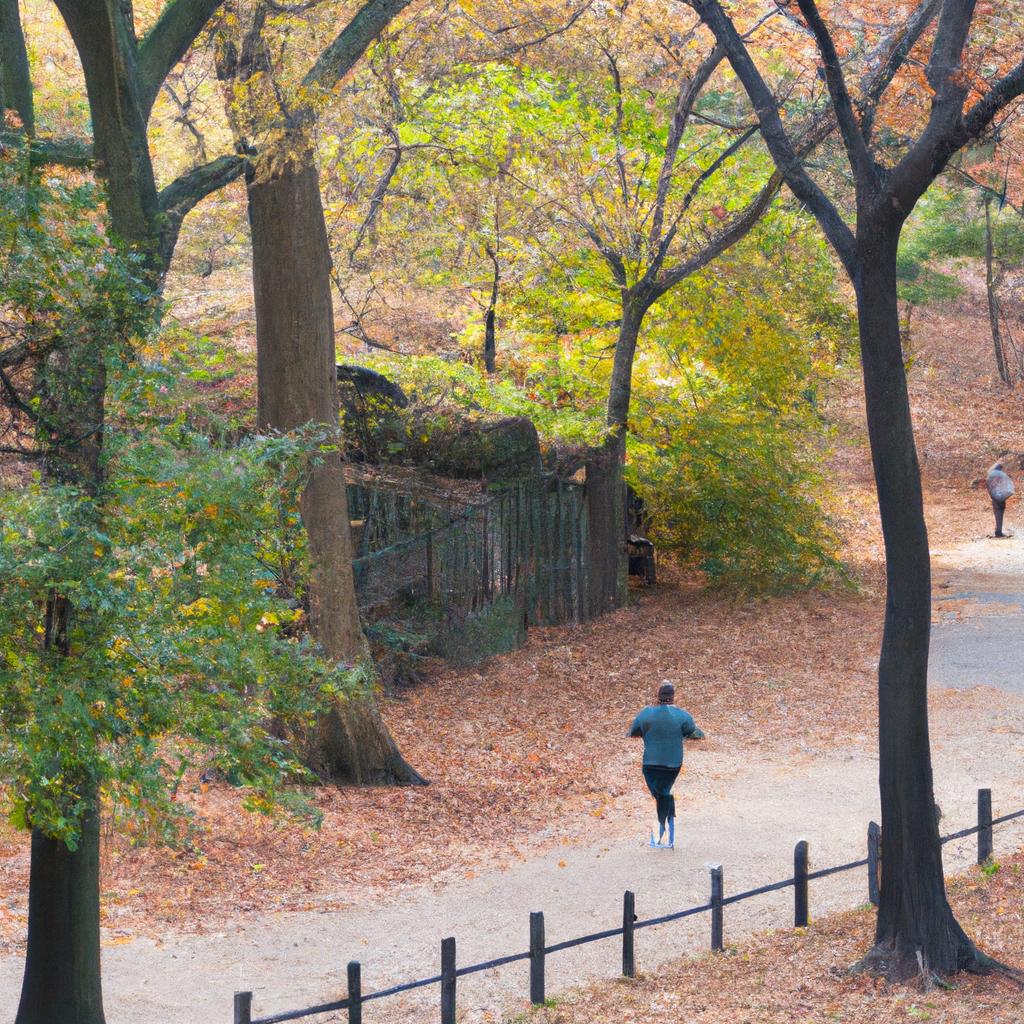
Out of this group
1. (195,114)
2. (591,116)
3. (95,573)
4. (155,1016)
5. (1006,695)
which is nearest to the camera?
(95,573)

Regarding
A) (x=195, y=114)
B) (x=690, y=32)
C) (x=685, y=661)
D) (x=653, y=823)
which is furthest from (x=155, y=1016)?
(x=690, y=32)

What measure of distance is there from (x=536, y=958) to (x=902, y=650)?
9.72 ft

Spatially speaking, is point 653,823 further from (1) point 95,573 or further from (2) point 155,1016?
(1) point 95,573

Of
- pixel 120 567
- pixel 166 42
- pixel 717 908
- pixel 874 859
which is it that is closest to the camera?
pixel 120 567

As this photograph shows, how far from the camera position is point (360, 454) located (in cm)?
1709

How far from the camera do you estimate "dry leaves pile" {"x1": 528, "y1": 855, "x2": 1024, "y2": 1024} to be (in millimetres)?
7562

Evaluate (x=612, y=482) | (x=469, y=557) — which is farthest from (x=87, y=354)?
(x=612, y=482)

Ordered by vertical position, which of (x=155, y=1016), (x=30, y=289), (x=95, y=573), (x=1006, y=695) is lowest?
(x=155, y=1016)

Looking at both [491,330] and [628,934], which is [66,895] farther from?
[491,330]

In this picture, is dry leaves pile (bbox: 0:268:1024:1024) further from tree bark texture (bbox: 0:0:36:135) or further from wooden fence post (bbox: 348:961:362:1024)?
tree bark texture (bbox: 0:0:36:135)

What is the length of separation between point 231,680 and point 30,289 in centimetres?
210

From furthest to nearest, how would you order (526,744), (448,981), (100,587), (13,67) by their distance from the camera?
(526,744)
(13,67)
(448,981)
(100,587)

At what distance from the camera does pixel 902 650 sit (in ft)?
26.5

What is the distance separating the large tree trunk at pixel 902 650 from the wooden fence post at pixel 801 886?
1.00 meters
